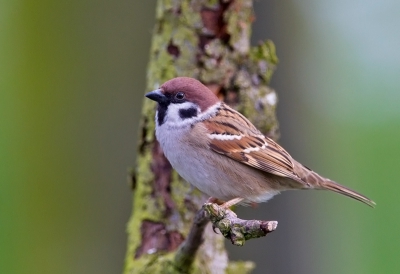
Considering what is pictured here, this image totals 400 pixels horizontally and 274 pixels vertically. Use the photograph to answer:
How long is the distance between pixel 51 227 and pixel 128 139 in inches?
49.7

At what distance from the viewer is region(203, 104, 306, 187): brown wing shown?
4082 millimetres

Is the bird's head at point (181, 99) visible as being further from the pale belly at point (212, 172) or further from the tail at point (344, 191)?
the tail at point (344, 191)

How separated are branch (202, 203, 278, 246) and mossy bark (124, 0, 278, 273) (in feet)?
4.62

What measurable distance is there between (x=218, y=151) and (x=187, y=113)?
37 centimetres

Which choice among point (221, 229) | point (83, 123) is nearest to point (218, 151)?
point (221, 229)

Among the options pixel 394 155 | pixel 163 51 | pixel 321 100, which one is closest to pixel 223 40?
pixel 163 51

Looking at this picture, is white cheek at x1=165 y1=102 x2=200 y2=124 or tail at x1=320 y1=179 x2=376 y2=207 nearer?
white cheek at x1=165 y1=102 x2=200 y2=124

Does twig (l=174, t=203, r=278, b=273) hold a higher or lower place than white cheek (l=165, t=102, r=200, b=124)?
lower

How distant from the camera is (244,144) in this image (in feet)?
13.7

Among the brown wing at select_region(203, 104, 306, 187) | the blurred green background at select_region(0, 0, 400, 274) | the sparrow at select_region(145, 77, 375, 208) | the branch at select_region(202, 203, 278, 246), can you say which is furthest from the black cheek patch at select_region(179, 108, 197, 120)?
the blurred green background at select_region(0, 0, 400, 274)

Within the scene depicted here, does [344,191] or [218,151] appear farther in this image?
[344,191]

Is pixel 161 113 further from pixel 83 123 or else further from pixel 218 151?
pixel 83 123

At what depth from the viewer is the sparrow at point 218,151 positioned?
12.9 ft

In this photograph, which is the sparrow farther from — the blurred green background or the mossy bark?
the blurred green background
